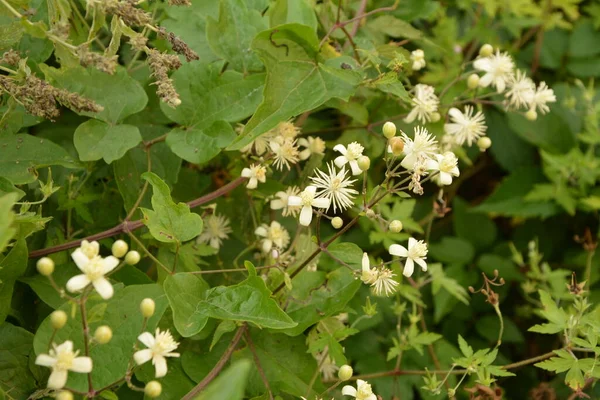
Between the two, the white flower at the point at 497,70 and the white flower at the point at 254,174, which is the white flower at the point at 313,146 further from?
the white flower at the point at 497,70

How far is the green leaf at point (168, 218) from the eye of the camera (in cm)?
103

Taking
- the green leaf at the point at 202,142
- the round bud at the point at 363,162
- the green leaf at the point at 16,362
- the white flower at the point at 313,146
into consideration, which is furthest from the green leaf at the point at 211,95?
the green leaf at the point at 16,362

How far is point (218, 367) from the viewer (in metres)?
1.06

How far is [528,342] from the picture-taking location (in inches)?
77.7

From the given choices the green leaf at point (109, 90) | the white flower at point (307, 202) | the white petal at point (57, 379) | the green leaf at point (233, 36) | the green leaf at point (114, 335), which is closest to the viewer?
the white petal at point (57, 379)

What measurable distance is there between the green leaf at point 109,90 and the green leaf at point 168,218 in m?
0.19

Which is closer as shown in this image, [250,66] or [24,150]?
[24,150]

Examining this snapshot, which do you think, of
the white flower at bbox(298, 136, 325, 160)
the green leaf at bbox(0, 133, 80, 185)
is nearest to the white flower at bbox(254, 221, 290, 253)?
the white flower at bbox(298, 136, 325, 160)

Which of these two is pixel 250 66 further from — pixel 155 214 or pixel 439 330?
pixel 439 330

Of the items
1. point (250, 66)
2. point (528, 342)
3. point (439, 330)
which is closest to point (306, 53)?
point (250, 66)

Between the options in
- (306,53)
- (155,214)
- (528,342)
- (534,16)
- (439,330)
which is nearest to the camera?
(155,214)

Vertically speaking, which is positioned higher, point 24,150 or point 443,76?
point 24,150

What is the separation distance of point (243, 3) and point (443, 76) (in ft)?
2.65

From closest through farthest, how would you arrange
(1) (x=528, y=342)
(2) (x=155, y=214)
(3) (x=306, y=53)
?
(2) (x=155, y=214)
(3) (x=306, y=53)
(1) (x=528, y=342)
